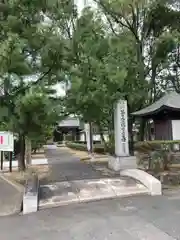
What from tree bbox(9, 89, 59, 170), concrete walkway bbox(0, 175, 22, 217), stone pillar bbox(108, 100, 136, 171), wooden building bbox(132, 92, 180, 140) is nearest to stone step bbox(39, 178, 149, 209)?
concrete walkway bbox(0, 175, 22, 217)

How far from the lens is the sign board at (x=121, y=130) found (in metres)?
12.4

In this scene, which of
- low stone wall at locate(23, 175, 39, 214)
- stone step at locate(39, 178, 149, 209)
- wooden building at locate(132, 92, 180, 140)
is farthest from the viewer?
wooden building at locate(132, 92, 180, 140)

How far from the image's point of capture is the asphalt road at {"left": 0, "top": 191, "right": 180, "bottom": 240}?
5344 mm

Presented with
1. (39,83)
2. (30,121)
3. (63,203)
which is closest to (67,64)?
(39,83)

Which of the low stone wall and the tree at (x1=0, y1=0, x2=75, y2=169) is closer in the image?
the low stone wall

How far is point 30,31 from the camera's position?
8750mm

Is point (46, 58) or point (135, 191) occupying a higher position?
point (46, 58)

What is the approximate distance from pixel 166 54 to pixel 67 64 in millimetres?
13208

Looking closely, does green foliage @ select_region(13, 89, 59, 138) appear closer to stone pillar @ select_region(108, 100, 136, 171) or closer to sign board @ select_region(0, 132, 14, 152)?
sign board @ select_region(0, 132, 14, 152)

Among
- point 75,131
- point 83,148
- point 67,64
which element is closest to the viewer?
point 67,64

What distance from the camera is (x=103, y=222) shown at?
609 centimetres

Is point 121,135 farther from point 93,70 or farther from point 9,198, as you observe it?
point 9,198

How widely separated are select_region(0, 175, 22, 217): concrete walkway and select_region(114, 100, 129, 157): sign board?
5.08 meters

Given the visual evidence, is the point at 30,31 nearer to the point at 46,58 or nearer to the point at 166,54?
the point at 46,58
